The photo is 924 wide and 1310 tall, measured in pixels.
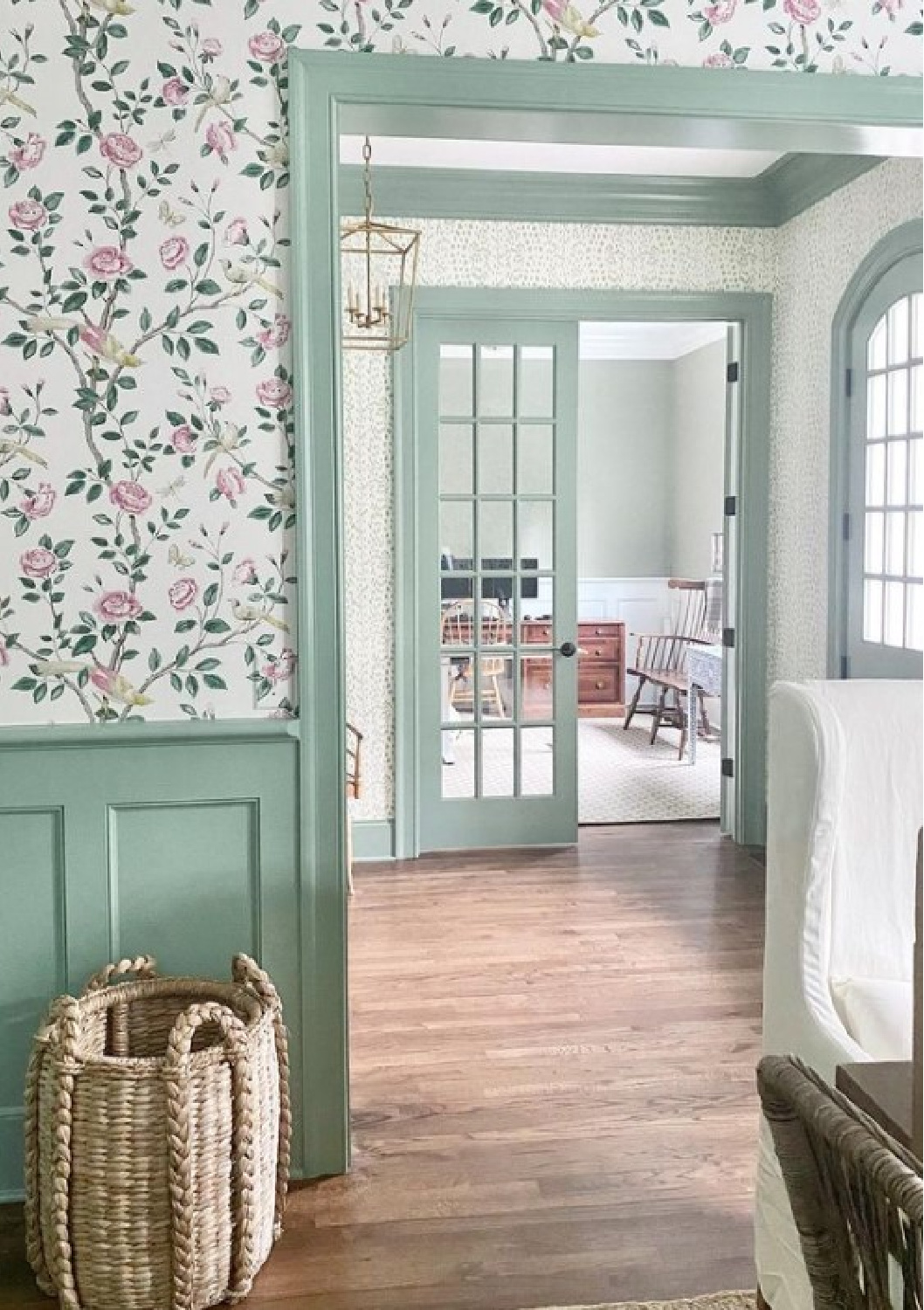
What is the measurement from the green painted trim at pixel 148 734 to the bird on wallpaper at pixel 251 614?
20 cm

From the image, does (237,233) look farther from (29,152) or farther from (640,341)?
(640,341)

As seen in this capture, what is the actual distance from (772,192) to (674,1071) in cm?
378

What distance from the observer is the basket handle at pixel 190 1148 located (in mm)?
2273

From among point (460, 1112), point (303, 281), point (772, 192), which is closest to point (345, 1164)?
point (460, 1112)

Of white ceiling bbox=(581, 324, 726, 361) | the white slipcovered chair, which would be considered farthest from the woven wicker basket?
white ceiling bbox=(581, 324, 726, 361)

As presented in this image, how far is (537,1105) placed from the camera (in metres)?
3.16

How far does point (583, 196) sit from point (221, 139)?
3.16 metres

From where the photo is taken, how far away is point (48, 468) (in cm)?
262

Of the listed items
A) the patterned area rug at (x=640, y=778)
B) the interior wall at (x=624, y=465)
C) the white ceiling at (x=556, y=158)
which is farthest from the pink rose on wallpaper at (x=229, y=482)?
the interior wall at (x=624, y=465)

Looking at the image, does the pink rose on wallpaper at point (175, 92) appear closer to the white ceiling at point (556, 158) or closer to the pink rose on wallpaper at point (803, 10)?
the pink rose on wallpaper at point (803, 10)

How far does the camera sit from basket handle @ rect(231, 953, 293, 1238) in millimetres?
2557

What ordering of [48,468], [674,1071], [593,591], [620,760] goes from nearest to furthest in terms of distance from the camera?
[48,468] < [674,1071] < [620,760] < [593,591]

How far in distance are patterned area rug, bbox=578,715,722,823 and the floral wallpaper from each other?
3.91 m

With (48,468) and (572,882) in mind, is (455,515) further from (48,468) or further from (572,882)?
(48,468)
